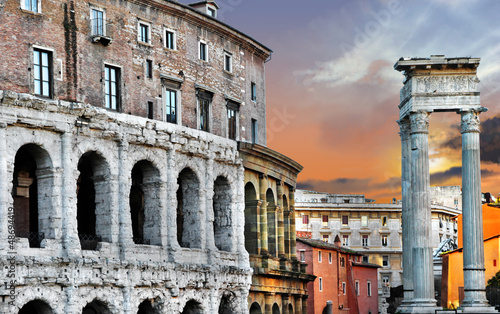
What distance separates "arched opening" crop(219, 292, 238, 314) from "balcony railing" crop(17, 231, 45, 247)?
43.5 feet

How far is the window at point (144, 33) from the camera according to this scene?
44.5m

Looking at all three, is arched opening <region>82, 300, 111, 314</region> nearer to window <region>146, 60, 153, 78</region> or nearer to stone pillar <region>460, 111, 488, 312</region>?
window <region>146, 60, 153, 78</region>

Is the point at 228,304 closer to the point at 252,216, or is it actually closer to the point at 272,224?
the point at 252,216

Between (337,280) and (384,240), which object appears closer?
(337,280)

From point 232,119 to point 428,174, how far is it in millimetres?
15573

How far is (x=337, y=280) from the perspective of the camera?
80.2 meters

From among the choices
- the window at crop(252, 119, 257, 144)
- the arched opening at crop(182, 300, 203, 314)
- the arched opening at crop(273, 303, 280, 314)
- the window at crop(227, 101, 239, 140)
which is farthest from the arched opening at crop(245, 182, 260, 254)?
the arched opening at crop(182, 300, 203, 314)

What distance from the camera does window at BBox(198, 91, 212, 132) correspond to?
4844cm

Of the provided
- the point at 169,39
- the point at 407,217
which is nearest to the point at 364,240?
the point at 169,39

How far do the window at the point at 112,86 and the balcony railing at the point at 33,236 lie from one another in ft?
21.6

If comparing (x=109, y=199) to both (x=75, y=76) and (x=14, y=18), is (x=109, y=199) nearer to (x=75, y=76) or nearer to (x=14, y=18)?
(x=75, y=76)

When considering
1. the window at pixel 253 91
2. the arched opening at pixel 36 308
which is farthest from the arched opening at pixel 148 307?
the window at pixel 253 91

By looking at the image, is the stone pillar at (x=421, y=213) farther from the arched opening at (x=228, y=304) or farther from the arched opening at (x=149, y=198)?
the arched opening at (x=228, y=304)

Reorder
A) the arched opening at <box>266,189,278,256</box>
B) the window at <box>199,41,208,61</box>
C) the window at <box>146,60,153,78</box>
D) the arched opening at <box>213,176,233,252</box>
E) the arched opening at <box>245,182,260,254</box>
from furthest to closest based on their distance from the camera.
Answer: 1. the arched opening at <box>266,189,278,256</box>
2. the arched opening at <box>245,182,260,254</box>
3. the arched opening at <box>213,176,233,252</box>
4. the window at <box>199,41,208,61</box>
5. the window at <box>146,60,153,78</box>
